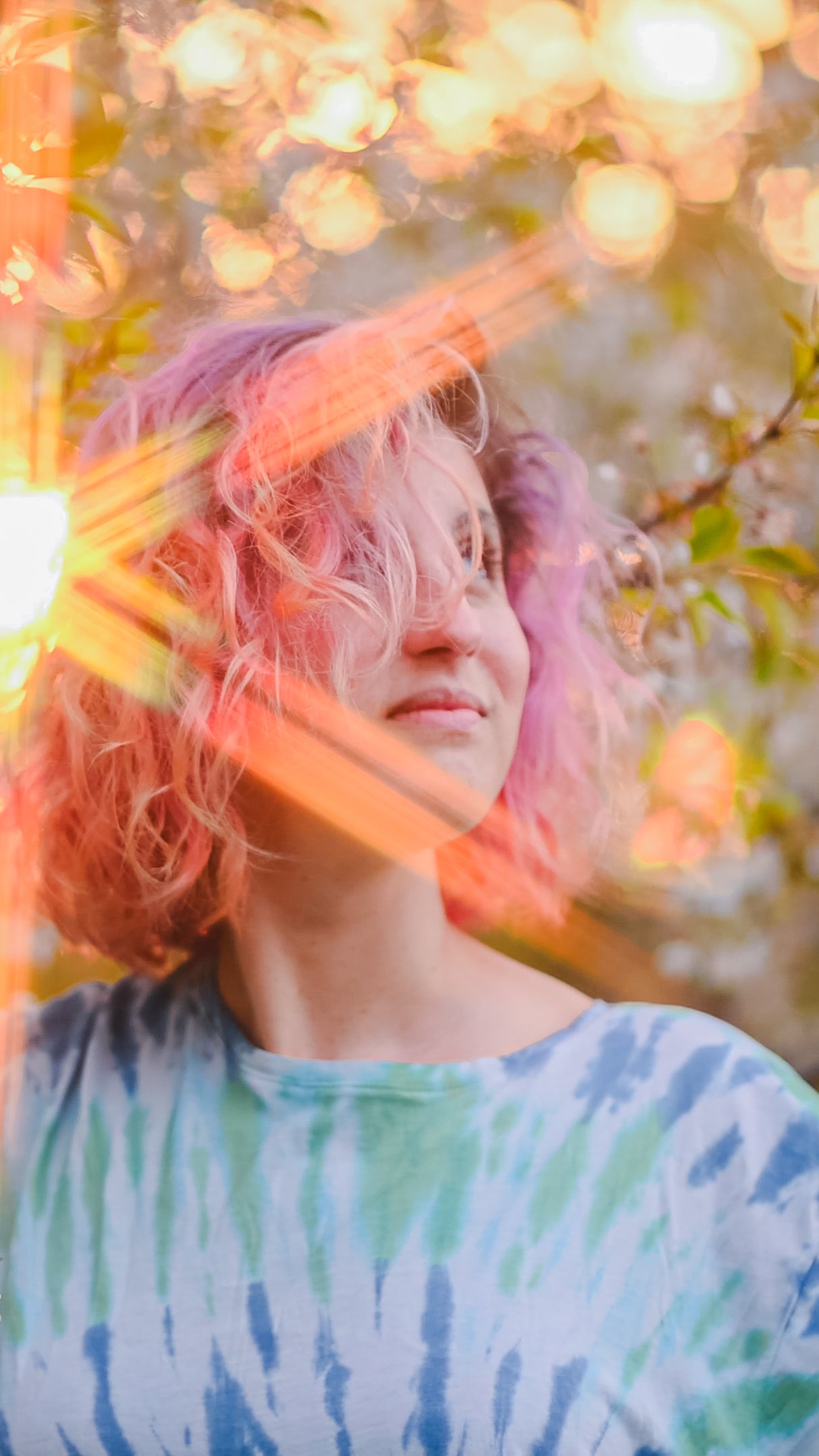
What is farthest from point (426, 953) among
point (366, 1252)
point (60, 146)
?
point (60, 146)

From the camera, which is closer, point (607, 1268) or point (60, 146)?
point (607, 1268)

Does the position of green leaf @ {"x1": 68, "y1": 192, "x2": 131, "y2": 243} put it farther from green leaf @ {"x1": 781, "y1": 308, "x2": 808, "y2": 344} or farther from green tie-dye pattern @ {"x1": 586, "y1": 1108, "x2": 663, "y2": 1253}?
green tie-dye pattern @ {"x1": 586, "y1": 1108, "x2": 663, "y2": 1253}

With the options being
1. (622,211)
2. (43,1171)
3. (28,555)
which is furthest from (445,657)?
(622,211)

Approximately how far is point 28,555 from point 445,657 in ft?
1.29

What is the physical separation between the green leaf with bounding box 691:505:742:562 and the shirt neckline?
1.53 feet

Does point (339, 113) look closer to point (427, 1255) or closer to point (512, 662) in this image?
point (512, 662)

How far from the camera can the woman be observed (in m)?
0.77

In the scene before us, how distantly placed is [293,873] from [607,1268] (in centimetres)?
40

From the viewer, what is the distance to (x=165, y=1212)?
0.88 meters

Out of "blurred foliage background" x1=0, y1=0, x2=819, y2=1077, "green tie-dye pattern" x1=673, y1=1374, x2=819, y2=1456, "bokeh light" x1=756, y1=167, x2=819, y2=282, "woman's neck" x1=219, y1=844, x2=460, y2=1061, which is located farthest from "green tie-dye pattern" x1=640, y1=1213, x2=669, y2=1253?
"bokeh light" x1=756, y1=167, x2=819, y2=282

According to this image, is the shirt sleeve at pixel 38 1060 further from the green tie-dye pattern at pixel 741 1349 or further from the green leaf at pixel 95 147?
the green leaf at pixel 95 147

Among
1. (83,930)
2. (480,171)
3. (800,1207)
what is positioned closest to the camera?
(800,1207)

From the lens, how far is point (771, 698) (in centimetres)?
124

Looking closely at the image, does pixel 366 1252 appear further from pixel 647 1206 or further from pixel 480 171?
pixel 480 171
